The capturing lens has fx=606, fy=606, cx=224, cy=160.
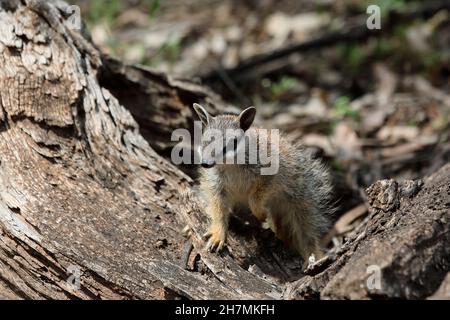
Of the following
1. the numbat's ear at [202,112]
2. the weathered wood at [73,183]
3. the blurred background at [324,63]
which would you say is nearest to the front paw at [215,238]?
the weathered wood at [73,183]

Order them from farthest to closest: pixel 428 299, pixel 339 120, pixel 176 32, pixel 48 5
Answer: pixel 176 32, pixel 339 120, pixel 48 5, pixel 428 299

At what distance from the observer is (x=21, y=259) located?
4504mm

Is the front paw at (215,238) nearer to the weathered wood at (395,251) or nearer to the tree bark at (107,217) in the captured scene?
the tree bark at (107,217)

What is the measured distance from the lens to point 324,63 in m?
10.0

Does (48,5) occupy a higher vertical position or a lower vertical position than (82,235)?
higher

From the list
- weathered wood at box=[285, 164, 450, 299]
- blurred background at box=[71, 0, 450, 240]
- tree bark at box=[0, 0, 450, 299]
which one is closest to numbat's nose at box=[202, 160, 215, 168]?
tree bark at box=[0, 0, 450, 299]

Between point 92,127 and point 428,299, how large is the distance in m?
3.29

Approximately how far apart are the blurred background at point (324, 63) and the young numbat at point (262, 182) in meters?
1.23

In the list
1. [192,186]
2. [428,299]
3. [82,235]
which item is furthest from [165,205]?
[428,299]

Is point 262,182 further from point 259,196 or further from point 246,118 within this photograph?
point 246,118

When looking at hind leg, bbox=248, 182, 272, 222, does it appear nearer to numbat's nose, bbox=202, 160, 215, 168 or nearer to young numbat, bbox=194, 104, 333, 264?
young numbat, bbox=194, 104, 333, 264

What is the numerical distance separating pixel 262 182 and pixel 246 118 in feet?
2.11

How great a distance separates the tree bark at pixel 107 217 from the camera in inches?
160

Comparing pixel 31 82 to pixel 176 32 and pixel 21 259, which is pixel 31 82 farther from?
pixel 176 32
